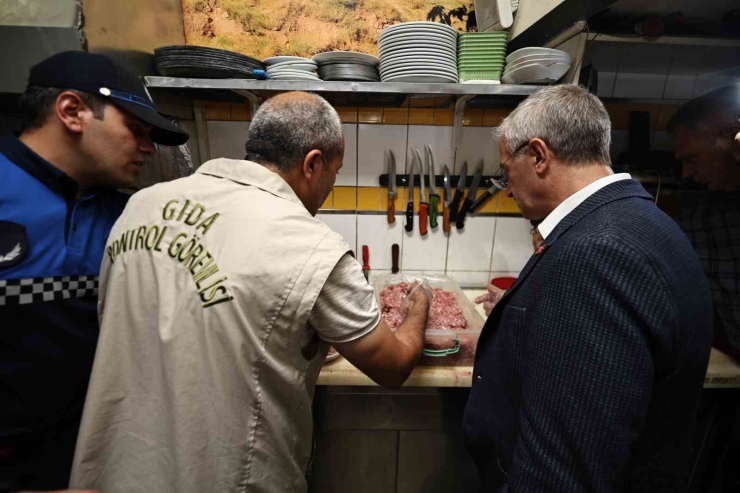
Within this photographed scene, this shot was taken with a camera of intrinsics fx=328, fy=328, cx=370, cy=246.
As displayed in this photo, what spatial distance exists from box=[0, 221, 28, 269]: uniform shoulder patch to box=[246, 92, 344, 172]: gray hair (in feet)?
1.81

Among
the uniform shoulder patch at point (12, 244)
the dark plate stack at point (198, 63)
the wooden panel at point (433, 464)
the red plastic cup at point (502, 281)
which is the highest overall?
the dark plate stack at point (198, 63)

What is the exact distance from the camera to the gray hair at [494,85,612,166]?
793 millimetres

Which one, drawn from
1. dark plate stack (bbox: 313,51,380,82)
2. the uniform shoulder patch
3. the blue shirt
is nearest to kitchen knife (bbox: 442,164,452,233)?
dark plate stack (bbox: 313,51,380,82)

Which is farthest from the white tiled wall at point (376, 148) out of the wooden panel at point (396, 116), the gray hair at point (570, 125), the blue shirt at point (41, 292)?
the blue shirt at point (41, 292)

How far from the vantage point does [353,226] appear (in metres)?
1.92

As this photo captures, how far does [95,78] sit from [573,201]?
1251mm

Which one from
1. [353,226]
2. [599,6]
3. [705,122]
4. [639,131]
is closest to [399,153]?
[353,226]

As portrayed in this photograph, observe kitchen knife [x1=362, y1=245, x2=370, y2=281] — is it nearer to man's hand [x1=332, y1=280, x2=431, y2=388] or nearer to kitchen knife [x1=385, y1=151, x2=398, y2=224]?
kitchen knife [x1=385, y1=151, x2=398, y2=224]

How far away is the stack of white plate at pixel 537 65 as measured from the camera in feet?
4.09

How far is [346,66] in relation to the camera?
1320 millimetres

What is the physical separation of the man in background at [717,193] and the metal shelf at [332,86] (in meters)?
0.61

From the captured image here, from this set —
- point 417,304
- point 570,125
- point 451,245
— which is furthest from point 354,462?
point 570,125

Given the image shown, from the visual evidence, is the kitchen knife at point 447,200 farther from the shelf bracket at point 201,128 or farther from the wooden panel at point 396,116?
the shelf bracket at point 201,128

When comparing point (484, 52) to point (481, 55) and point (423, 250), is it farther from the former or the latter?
point (423, 250)
